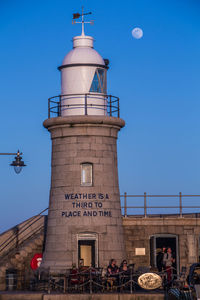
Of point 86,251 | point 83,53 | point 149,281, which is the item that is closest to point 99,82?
point 83,53

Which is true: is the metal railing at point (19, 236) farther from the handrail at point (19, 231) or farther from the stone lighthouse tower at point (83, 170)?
the stone lighthouse tower at point (83, 170)

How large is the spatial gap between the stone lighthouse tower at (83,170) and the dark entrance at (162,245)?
1.77 metres

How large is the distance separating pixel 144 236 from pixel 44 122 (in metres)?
6.88

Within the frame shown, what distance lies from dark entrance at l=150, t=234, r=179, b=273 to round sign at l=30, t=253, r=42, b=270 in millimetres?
5056

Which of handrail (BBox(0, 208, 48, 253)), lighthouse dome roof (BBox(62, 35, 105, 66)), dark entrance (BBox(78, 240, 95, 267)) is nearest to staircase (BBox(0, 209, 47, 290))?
handrail (BBox(0, 208, 48, 253))

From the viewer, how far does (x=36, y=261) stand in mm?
34406

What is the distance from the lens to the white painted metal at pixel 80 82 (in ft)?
110

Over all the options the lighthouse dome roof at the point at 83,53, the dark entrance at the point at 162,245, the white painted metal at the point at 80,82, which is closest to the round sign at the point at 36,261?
the dark entrance at the point at 162,245

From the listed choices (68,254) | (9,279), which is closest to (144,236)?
(68,254)

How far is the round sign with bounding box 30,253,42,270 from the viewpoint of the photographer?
34.2 m

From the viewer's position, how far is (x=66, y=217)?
33.5 meters

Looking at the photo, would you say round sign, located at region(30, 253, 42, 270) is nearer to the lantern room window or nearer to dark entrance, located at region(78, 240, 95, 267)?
dark entrance, located at region(78, 240, 95, 267)

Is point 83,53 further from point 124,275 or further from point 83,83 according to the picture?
point 124,275

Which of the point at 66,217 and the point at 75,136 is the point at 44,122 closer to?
the point at 75,136
